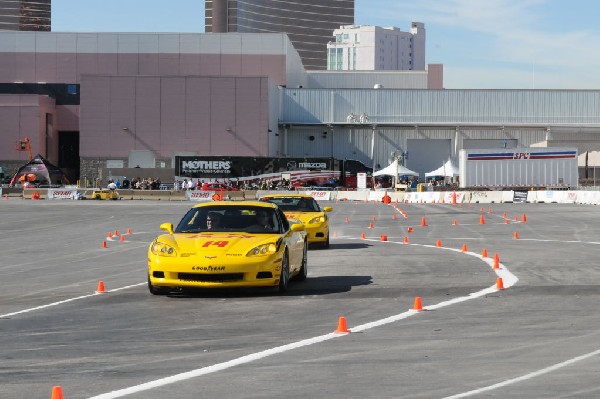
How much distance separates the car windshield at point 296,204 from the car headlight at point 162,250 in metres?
11.6

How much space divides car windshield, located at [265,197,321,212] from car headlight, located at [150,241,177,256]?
1164cm

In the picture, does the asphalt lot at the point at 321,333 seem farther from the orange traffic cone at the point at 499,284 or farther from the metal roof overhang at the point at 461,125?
the metal roof overhang at the point at 461,125

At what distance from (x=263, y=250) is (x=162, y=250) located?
4.52 feet

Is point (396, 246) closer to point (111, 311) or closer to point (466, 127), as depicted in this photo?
point (111, 311)

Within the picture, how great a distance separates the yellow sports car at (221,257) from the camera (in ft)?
45.1

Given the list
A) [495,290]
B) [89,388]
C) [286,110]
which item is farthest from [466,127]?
[89,388]

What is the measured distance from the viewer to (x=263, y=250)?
1412cm

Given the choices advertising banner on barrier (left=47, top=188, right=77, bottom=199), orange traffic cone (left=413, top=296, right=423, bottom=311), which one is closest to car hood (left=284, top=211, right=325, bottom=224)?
orange traffic cone (left=413, top=296, right=423, bottom=311)

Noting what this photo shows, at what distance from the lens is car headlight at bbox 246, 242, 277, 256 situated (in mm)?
14008

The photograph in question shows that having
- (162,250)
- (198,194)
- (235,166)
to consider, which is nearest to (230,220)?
(162,250)

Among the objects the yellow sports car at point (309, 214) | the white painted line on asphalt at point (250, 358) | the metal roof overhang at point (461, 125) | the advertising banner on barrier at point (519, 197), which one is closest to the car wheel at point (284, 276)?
the white painted line on asphalt at point (250, 358)

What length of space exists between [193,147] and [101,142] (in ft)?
28.0

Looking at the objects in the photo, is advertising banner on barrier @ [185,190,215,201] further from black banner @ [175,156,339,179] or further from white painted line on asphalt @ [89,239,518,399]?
white painted line on asphalt @ [89,239,518,399]

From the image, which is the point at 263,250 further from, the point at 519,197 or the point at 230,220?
the point at 519,197
